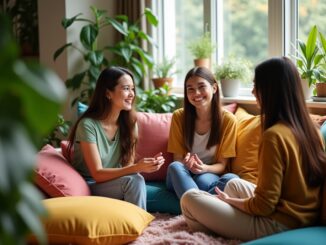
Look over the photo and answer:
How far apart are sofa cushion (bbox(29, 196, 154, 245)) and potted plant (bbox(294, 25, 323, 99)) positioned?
148 cm

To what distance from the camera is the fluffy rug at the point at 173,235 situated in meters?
2.33

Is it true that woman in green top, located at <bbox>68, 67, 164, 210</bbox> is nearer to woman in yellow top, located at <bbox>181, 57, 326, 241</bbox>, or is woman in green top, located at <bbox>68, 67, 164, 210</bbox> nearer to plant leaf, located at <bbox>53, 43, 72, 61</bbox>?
woman in yellow top, located at <bbox>181, 57, 326, 241</bbox>

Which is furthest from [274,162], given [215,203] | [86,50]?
[86,50]

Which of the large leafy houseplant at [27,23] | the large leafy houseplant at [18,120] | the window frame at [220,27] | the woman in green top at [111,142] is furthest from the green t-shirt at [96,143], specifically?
the large leafy houseplant at [27,23]

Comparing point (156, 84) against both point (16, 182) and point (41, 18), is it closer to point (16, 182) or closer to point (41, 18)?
point (41, 18)

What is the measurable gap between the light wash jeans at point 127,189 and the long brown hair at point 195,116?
1.47 feet

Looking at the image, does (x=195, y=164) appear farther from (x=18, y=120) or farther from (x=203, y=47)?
(x=18, y=120)

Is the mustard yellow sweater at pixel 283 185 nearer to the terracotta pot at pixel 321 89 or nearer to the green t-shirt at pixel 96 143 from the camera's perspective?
the green t-shirt at pixel 96 143

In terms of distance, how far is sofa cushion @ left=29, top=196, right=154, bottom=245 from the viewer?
91.8 inches

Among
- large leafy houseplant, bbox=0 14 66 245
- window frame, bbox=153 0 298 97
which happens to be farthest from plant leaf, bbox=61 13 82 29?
large leafy houseplant, bbox=0 14 66 245

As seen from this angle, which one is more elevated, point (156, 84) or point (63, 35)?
point (63, 35)

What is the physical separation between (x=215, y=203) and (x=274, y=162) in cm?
40

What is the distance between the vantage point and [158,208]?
306 cm

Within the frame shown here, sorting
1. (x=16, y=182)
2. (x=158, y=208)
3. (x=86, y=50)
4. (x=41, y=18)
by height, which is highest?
(x=41, y=18)
